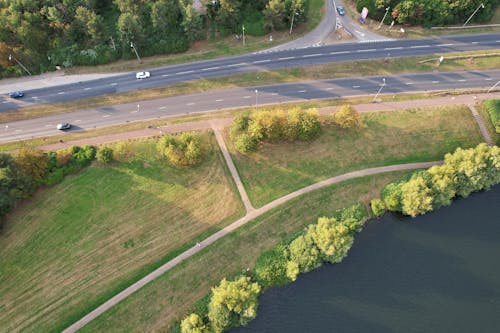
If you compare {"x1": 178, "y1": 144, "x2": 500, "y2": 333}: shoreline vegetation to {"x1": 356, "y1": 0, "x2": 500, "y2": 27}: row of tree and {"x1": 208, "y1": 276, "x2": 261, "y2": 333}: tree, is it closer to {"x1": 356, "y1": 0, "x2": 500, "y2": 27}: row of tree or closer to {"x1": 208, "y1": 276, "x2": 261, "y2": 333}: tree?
{"x1": 208, "y1": 276, "x2": 261, "y2": 333}: tree

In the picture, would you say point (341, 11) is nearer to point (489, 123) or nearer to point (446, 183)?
point (489, 123)

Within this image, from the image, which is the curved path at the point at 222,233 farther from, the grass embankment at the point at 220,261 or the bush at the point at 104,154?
the bush at the point at 104,154

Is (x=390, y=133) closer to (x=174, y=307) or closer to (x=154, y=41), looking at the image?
(x=174, y=307)

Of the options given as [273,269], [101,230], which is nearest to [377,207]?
[273,269]

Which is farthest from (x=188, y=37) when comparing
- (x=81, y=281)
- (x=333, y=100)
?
(x=81, y=281)

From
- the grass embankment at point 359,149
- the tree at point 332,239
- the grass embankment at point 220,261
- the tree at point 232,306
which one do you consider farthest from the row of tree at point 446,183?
the tree at point 232,306
